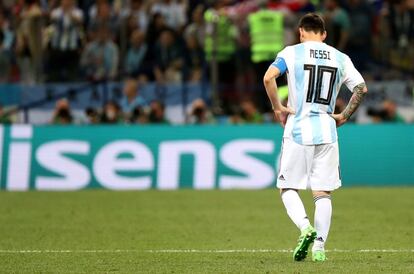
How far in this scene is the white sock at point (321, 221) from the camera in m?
10.2

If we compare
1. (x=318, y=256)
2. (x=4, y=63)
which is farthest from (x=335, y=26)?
(x=318, y=256)

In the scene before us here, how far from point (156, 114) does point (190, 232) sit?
28.3 ft

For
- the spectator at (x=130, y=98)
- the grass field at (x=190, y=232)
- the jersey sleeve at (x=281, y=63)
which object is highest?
the jersey sleeve at (x=281, y=63)

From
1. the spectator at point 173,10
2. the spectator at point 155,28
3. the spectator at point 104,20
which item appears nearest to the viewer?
the spectator at point 104,20

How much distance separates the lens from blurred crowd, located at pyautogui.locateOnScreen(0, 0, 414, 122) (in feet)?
75.2

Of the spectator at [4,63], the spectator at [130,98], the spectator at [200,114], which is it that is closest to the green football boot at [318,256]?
the spectator at [200,114]

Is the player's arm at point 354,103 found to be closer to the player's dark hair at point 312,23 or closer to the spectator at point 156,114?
the player's dark hair at point 312,23

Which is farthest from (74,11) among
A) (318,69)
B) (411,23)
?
(318,69)

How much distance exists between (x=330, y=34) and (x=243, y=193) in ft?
15.4

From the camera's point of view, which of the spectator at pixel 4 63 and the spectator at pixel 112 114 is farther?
the spectator at pixel 4 63

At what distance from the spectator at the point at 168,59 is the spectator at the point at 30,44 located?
235 centimetres

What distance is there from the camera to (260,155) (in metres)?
20.9

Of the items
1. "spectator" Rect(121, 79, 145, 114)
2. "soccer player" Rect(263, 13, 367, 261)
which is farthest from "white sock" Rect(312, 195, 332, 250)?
"spectator" Rect(121, 79, 145, 114)

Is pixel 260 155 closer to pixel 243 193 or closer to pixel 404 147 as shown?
pixel 243 193
